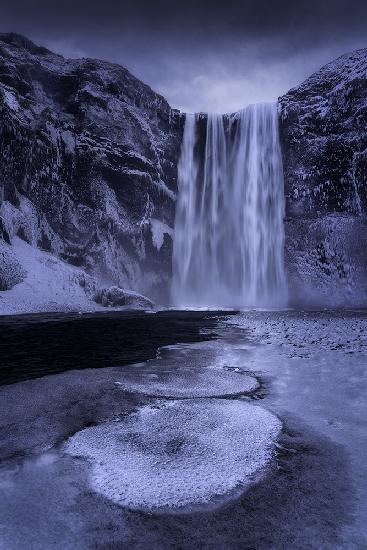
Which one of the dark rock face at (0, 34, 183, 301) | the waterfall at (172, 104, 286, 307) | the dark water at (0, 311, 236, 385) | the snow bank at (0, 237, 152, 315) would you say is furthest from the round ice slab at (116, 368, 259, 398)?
the waterfall at (172, 104, 286, 307)

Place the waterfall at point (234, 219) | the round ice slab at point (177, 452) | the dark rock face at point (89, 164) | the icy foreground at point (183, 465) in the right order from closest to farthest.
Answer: the icy foreground at point (183, 465) < the round ice slab at point (177, 452) < the dark rock face at point (89, 164) < the waterfall at point (234, 219)

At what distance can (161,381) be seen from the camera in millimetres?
7016

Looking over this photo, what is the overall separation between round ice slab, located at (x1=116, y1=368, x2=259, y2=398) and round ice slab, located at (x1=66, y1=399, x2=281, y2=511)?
32.5 inches

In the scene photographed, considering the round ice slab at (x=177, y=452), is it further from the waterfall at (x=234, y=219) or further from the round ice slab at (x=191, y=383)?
the waterfall at (x=234, y=219)

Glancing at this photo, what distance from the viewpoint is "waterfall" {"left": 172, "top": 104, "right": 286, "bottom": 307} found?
43.4 meters

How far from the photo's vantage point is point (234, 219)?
44.0 metres

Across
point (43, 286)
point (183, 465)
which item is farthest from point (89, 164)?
point (183, 465)

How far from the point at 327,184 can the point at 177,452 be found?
4516 centimetres

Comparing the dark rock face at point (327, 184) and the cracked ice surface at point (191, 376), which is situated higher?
the dark rock face at point (327, 184)

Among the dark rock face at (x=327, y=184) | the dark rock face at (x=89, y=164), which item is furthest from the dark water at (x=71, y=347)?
the dark rock face at (x=327, y=184)

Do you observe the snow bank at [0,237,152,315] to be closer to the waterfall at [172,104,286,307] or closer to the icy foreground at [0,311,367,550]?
the waterfall at [172,104,286,307]

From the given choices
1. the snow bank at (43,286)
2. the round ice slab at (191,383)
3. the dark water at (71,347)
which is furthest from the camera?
the snow bank at (43,286)

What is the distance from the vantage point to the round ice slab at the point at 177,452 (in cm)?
307

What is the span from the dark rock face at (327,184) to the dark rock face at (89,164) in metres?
15.1
